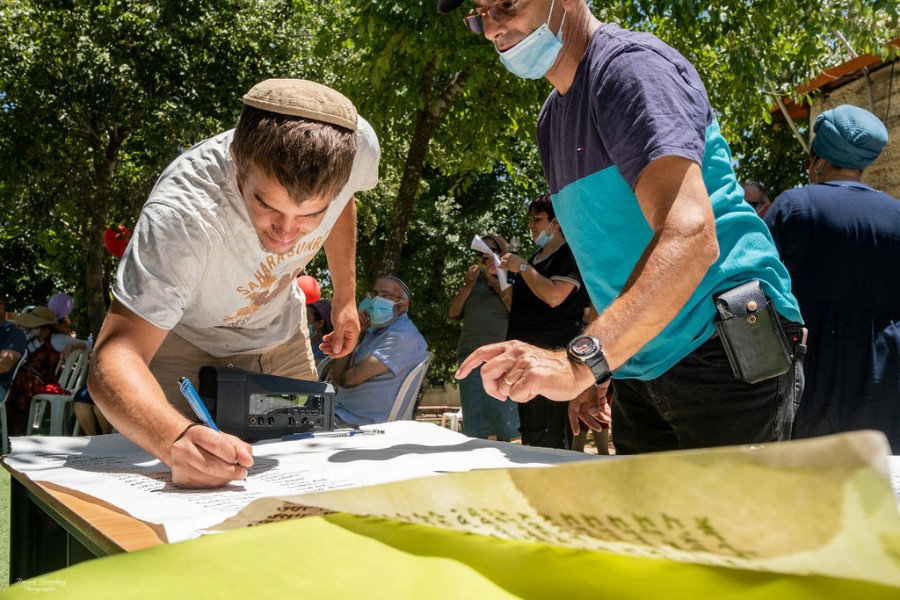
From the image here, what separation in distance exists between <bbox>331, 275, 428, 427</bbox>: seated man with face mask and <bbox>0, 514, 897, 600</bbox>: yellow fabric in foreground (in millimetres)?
3603

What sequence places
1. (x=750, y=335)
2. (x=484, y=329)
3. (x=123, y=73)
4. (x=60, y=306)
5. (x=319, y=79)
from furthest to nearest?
(x=319, y=79), (x=123, y=73), (x=60, y=306), (x=484, y=329), (x=750, y=335)

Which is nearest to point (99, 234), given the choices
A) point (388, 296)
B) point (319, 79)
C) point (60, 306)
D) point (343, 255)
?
point (60, 306)

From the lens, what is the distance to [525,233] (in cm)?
1702

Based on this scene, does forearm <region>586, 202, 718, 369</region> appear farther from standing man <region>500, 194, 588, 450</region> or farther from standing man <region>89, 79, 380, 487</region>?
standing man <region>500, 194, 588, 450</region>

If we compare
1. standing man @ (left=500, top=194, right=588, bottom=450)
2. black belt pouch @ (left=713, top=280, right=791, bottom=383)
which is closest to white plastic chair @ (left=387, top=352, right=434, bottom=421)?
standing man @ (left=500, top=194, right=588, bottom=450)

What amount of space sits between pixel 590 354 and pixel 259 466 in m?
0.69

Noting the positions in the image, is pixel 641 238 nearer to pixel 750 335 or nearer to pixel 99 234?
pixel 750 335

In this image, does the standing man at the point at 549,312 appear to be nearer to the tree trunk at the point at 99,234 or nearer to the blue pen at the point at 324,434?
the blue pen at the point at 324,434

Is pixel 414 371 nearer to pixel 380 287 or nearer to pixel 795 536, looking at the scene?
pixel 380 287

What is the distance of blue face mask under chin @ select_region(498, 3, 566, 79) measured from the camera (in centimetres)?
170

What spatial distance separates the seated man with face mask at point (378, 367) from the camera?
438cm

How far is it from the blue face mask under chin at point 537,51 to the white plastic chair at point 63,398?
617cm

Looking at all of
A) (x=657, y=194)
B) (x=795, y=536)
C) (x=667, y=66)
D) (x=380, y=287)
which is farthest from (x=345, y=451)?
(x=380, y=287)

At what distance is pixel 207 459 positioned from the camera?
126 centimetres
